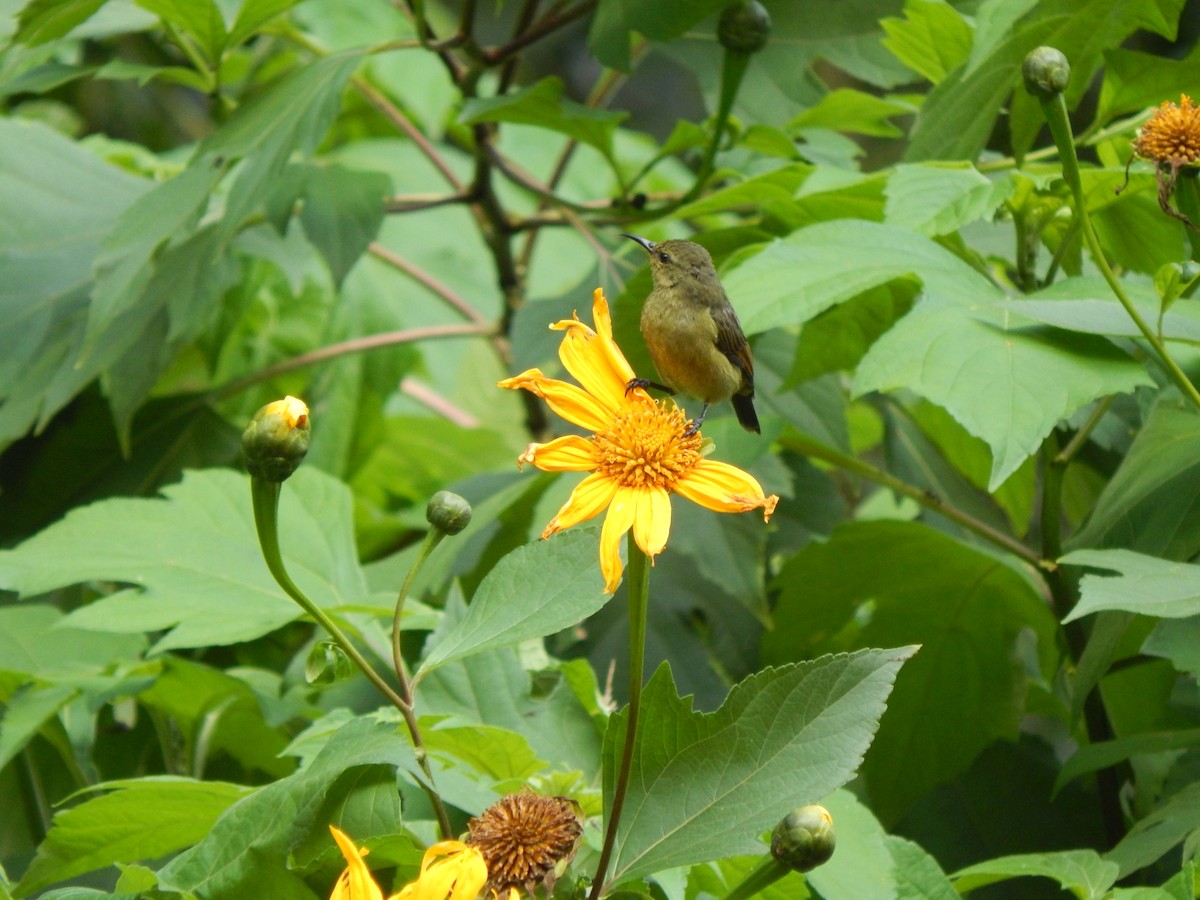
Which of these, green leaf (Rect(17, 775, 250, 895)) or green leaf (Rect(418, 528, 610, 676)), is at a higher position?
green leaf (Rect(418, 528, 610, 676))

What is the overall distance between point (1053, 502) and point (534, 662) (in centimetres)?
38

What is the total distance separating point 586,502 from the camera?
1.82 feet

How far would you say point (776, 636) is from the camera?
3.44 feet

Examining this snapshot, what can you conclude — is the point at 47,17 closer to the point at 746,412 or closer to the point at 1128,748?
the point at 746,412

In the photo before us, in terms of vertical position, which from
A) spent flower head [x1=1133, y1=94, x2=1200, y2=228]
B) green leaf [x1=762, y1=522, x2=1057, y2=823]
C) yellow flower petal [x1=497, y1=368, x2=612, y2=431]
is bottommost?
green leaf [x1=762, y1=522, x2=1057, y2=823]

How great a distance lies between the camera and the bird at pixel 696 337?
817mm

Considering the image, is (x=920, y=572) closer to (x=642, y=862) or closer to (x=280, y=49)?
(x=642, y=862)

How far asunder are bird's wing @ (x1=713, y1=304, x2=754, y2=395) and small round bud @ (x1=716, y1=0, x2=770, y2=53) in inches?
13.7

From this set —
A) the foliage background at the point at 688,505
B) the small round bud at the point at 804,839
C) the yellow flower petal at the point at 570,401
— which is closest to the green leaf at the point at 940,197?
the foliage background at the point at 688,505

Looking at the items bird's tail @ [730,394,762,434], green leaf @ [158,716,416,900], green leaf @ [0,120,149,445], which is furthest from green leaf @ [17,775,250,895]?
green leaf @ [0,120,149,445]

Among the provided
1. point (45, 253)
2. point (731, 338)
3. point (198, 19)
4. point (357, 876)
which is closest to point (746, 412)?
point (731, 338)

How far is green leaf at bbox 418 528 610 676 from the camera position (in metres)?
0.59

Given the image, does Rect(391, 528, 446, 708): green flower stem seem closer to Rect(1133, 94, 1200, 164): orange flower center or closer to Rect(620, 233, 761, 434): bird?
Rect(620, 233, 761, 434): bird

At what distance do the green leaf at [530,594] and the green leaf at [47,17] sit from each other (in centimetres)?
71
